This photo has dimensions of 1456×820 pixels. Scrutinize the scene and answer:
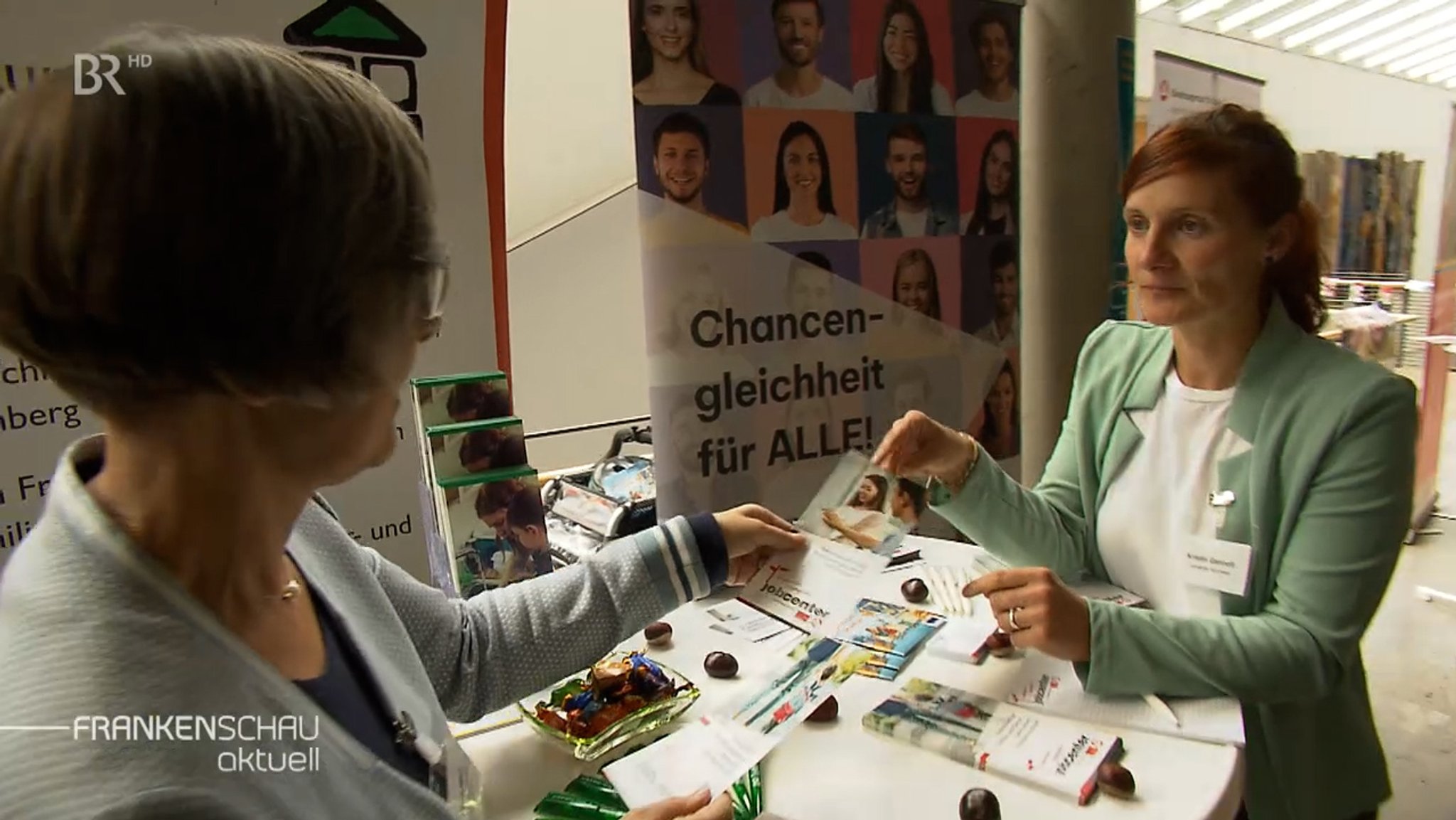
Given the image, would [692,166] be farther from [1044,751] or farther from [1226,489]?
[1044,751]

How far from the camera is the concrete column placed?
265 centimetres

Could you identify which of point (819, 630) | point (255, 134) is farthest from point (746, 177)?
point (255, 134)

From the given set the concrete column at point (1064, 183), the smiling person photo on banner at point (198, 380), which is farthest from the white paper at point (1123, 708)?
the concrete column at point (1064, 183)

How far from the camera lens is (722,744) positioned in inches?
35.3

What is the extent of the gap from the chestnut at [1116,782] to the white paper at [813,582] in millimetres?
407

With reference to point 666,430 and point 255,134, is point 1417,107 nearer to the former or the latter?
point 666,430

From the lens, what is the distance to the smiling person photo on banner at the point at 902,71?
2049mm

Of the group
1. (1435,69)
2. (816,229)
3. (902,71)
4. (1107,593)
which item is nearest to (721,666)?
(1107,593)

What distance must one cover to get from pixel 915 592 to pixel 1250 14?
548cm

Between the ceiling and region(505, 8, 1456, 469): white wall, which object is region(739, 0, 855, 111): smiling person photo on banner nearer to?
region(505, 8, 1456, 469): white wall

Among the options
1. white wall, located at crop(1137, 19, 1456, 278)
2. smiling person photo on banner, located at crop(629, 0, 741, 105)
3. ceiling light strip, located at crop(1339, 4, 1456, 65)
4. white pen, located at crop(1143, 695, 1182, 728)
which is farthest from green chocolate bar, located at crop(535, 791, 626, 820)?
ceiling light strip, located at crop(1339, 4, 1456, 65)

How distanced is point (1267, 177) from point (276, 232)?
1.29 metres

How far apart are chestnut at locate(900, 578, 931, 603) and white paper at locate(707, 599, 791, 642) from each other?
194mm

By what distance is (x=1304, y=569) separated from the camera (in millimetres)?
1101
